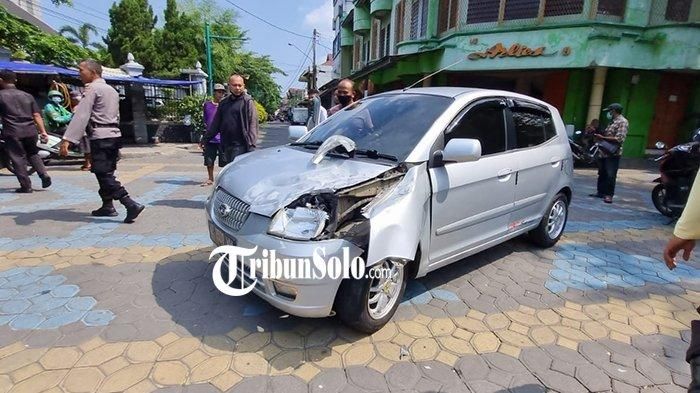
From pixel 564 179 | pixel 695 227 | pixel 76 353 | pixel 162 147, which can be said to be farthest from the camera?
pixel 162 147

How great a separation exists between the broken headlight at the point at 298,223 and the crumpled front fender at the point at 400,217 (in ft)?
0.93

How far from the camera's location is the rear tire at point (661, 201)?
583 centimetres

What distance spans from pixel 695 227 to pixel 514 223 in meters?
2.24

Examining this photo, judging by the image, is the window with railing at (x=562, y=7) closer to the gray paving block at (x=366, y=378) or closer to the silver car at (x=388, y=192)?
the silver car at (x=388, y=192)

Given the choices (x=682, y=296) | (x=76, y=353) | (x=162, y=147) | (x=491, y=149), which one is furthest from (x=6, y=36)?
(x=682, y=296)

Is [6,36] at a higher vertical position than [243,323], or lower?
higher

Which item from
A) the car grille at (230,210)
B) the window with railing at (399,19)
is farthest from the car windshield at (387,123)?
the window with railing at (399,19)

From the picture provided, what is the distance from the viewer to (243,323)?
2734 millimetres

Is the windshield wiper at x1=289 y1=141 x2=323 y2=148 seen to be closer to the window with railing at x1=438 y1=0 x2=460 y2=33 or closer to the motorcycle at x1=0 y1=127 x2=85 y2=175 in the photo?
the motorcycle at x1=0 y1=127 x2=85 y2=175

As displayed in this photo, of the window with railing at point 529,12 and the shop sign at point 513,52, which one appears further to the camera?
the shop sign at point 513,52

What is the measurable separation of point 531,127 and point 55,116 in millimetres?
10058

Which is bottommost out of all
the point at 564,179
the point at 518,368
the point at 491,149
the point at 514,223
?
the point at 518,368

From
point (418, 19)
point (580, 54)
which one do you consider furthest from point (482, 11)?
point (418, 19)

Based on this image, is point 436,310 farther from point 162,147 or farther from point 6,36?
point 6,36
